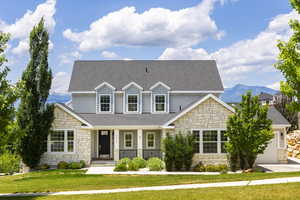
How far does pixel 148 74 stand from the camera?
33.2 meters

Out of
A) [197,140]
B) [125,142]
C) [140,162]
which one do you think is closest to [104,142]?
[125,142]

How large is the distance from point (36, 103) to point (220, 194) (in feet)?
57.3

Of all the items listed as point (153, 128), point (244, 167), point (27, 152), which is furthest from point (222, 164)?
point (27, 152)

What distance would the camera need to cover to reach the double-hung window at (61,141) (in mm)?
26750

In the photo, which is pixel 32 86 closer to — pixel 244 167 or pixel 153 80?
pixel 153 80

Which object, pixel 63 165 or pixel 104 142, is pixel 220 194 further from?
pixel 104 142

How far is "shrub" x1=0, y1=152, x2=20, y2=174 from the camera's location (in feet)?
74.7

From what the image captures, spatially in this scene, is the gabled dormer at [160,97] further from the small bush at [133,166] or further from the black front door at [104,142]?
the small bush at [133,166]

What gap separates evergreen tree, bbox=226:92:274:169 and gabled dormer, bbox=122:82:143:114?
10.5 metres

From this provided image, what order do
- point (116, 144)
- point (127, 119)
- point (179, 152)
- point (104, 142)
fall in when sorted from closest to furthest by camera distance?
point (179, 152) < point (116, 144) < point (127, 119) < point (104, 142)

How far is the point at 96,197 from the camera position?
12.9 metres

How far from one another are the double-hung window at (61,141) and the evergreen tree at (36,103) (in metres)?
0.81

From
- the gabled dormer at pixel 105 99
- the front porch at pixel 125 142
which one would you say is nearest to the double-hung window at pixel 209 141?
the front porch at pixel 125 142

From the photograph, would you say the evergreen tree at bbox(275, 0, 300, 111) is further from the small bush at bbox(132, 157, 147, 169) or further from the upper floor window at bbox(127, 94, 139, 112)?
the upper floor window at bbox(127, 94, 139, 112)
